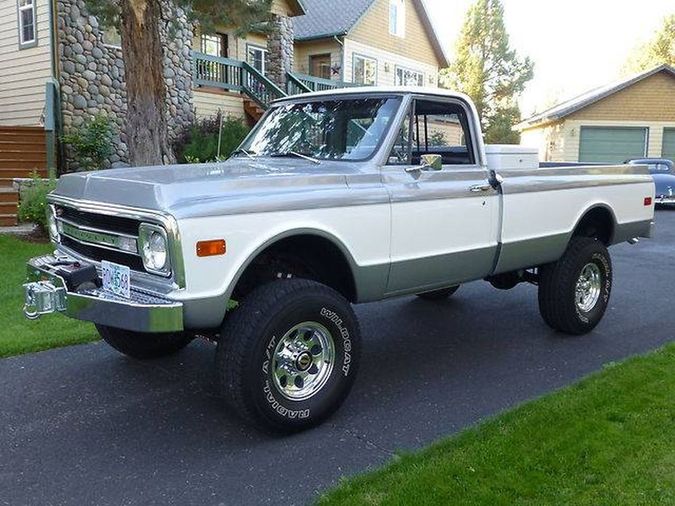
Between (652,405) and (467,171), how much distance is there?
201 cm

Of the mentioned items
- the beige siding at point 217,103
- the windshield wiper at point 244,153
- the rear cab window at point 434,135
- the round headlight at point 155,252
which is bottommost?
the round headlight at point 155,252

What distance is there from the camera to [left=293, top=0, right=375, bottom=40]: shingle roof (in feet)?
82.3

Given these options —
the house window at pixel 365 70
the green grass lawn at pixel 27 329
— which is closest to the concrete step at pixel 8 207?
the green grass lawn at pixel 27 329

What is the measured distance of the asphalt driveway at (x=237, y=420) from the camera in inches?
133

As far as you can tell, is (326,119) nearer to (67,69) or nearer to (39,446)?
(39,446)

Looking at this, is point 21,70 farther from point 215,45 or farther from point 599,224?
point 599,224

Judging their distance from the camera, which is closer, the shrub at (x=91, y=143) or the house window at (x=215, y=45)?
the shrub at (x=91, y=143)

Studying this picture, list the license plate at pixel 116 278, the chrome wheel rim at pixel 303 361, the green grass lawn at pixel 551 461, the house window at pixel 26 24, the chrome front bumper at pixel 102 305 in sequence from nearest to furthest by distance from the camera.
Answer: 1. the green grass lawn at pixel 551 461
2. the chrome front bumper at pixel 102 305
3. the license plate at pixel 116 278
4. the chrome wheel rim at pixel 303 361
5. the house window at pixel 26 24

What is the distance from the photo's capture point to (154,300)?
11.1ft

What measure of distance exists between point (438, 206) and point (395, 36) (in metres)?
24.9

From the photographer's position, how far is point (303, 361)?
394cm

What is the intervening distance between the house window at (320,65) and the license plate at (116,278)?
23078mm

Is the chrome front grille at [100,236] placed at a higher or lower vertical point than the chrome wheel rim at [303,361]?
higher

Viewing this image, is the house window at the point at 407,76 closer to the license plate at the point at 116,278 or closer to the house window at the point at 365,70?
the house window at the point at 365,70
